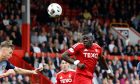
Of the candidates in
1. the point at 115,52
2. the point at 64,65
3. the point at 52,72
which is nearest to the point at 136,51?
the point at 115,52

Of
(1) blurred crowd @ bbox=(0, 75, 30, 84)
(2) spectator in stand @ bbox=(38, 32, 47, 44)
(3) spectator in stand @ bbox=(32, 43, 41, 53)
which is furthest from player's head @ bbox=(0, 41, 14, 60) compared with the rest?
(2) spectator in stand @ bbox=(38, 32, 47, 44)

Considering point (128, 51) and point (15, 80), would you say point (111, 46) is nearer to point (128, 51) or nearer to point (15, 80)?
point (128, 51)

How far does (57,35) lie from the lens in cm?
2330

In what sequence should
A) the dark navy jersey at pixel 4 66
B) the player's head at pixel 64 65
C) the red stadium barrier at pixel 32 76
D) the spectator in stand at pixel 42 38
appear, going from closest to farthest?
1. the dark navy jersey at pixel 4 66
2. the player's head at pixel 64 65
3. the red stadium barrier at pixel 32 76
4. the spectator in stand at pixel 42 38

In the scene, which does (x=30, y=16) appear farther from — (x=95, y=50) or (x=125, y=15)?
(x=95, y=50)

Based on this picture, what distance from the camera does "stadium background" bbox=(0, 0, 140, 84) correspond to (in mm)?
21109

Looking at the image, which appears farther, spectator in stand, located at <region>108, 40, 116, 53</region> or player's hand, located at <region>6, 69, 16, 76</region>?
spectator in stand, located at <region>108, 40, 116, 53</region>

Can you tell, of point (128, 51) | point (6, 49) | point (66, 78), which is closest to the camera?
point (6, 49)

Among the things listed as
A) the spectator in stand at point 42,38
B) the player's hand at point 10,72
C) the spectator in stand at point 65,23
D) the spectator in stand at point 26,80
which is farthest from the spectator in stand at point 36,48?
the player's hand at point 10,72

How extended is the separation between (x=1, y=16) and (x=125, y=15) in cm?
824

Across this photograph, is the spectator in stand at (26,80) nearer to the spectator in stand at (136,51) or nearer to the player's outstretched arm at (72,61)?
the spectator in stand at (136,51)

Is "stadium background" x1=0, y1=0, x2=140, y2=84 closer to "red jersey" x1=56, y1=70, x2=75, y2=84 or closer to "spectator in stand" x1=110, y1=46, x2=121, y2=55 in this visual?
"spectator in stand" x1=110, y1=46, x2=121, y2=55

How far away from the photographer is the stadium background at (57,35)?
21.1 meters

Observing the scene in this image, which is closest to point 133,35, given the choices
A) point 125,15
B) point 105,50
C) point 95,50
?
point 125,15
